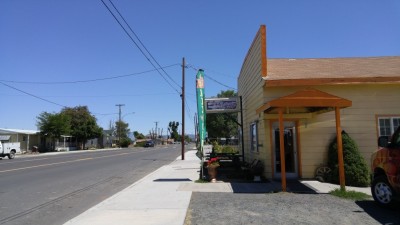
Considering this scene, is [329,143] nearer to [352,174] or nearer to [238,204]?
[352,174]

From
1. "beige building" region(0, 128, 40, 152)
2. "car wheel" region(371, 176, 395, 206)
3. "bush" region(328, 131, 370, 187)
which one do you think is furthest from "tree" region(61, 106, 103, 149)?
"car wheel" region(371, 176, 395, 206)

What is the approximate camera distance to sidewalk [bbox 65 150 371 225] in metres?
7.64

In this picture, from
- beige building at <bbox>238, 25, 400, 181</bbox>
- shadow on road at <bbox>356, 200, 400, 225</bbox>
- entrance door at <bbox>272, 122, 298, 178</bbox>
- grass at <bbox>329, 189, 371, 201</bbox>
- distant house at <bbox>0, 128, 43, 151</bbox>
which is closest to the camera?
shadow on road at <bbox>356, 200, 400, 225</bbox>

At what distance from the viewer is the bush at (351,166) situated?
12281 millimetres

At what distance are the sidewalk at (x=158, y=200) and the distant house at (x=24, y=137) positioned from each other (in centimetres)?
4540

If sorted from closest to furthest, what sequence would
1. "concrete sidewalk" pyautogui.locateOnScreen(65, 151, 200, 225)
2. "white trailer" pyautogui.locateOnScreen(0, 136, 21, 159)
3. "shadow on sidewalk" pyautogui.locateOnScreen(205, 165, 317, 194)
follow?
1. "concrete sidewalk" pyautogui.locateOnScreen(65, 151, 200, 225)
2. "shadow on sidewalk" pyautogui.locateOnScreen(205, 165, 317, 194)
3. "white trailer" pyautogui.locateOnScreen(0, 136, 21, 159)

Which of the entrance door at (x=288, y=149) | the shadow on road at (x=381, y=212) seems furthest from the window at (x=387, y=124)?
the shadow on road at (x=381, y=212)

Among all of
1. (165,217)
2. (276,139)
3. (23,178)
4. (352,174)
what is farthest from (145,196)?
(23,178)

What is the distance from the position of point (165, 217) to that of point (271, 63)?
1082 cm

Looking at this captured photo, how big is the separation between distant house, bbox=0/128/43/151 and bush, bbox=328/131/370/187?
49.6 m

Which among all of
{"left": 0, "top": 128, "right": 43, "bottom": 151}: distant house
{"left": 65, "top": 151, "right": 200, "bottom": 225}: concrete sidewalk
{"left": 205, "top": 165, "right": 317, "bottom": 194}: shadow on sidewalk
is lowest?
{"left": 65, "top": 151, "right": 200, "bottom": 225}: concrete sidewalk

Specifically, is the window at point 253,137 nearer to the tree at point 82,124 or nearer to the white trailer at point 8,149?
the white trailer at point 8,149

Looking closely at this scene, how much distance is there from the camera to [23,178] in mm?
15914

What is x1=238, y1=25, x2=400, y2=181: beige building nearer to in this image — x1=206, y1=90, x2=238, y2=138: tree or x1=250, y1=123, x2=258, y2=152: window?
x1=250, y1=123, x2=258, y2=152: window
